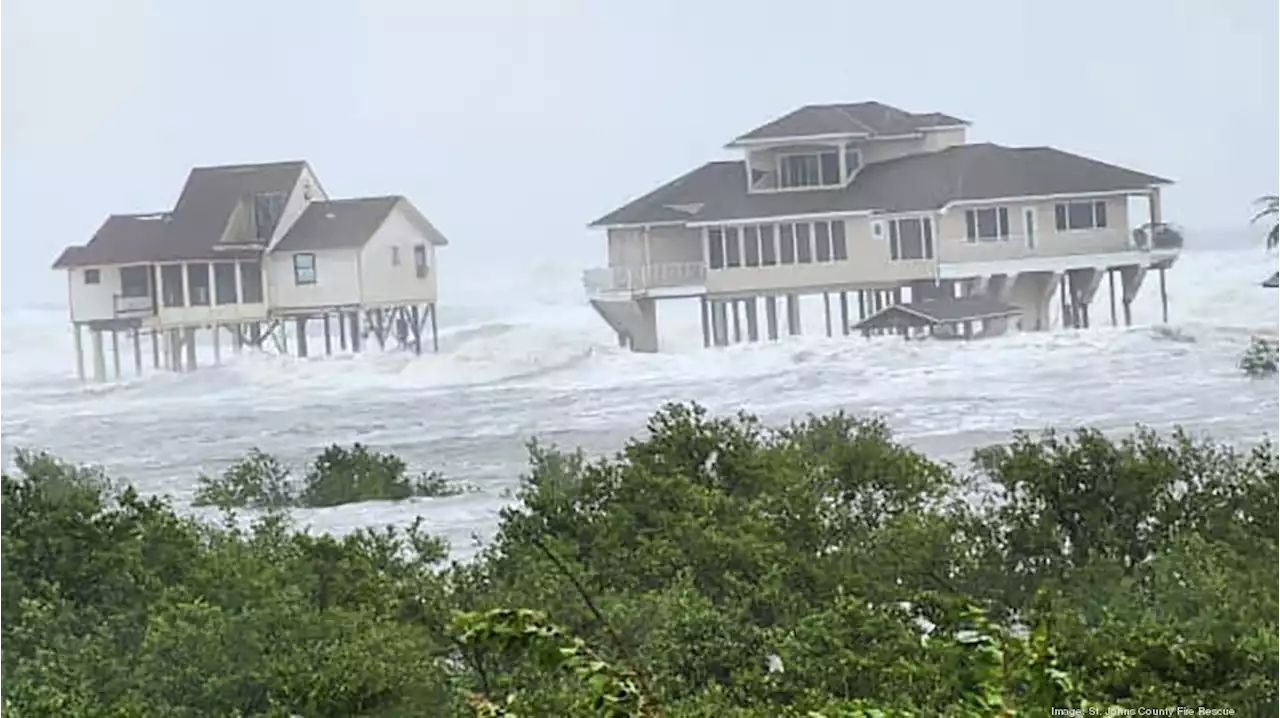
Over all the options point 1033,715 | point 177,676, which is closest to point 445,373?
point 177,676

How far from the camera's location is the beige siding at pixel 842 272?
12688mm

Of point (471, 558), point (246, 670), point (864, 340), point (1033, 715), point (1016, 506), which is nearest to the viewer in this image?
point (1033, 715)

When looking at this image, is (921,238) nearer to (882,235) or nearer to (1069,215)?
(882,235)

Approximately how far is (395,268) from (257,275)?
0.75 meters

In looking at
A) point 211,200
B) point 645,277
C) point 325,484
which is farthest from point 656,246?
point 325,484

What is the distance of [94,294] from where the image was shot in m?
13.0

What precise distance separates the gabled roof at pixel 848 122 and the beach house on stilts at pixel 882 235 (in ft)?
0.04

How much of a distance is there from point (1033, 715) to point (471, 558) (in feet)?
10.6

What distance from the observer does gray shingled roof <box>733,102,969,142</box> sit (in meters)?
13.4

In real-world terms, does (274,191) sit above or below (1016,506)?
above

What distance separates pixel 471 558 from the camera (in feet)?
17.4

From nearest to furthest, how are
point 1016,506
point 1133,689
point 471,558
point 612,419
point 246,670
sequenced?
point 1133,689 < point 246,670 < point 1016,506 < point 471,558 < point 612,419

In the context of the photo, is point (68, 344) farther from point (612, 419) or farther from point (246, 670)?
point (246, 670)

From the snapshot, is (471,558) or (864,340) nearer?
(471,558)
